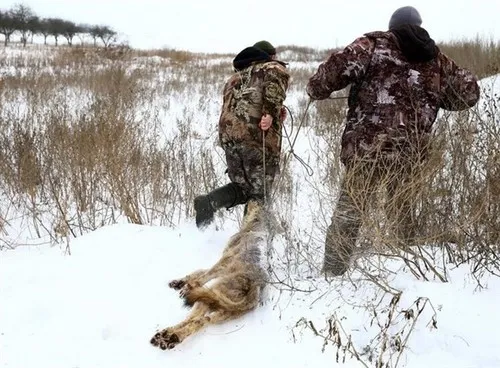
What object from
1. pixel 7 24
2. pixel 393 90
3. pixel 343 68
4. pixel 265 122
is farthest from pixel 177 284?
pixel 7 24

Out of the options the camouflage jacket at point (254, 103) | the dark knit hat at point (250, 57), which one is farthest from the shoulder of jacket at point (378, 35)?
the dark knit hat at point (250, 57)

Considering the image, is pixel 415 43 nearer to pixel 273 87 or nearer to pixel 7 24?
pixel 273 87

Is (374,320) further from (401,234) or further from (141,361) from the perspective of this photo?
(141,361)

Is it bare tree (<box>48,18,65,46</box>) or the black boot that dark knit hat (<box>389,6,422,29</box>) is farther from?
bare tree (<box>48,18,65,46</box>)

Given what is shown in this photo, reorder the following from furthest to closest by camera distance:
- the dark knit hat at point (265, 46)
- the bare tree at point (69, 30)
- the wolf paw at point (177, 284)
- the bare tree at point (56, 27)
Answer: the bare tree at point (69, 30) < the bare tree at point (56, 27) < the dark knit hat at point (265, 46) < the wolf paw at point (177, 284)

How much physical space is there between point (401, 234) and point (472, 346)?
713mm

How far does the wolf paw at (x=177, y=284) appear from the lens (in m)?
2.43

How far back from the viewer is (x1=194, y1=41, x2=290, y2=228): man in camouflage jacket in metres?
2.94

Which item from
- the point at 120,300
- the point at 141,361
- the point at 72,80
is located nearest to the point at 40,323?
the point at 120,300

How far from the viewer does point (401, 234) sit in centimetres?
240

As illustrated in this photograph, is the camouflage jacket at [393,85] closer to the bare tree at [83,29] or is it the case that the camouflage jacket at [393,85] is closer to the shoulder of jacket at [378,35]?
the shoulder of jacket at [378,35]

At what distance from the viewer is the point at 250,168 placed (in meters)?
3.13

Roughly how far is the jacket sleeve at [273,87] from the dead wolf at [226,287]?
0.82m

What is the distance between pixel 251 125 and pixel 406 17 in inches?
44.0
